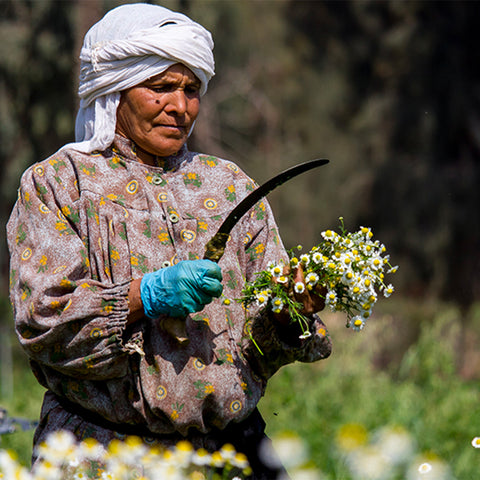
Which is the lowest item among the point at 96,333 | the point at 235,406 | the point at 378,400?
the point at 378,400

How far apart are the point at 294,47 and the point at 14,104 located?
1006 cm

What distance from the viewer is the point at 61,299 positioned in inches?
88.0

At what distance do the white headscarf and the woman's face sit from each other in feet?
0.09

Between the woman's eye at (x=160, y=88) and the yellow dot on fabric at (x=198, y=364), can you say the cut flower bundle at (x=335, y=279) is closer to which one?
the yellow dot on fabric at (x=198, y=364)

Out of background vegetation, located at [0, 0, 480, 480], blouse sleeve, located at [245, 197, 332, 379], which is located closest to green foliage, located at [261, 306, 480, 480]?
background vegetation, located at [0, 0, 480, 480]

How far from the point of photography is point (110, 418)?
2.37 m

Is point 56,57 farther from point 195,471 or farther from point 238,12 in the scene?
point 238,12

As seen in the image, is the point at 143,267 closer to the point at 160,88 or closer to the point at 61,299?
the point at 61,299

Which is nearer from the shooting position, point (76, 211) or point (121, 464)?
point (121, 464)

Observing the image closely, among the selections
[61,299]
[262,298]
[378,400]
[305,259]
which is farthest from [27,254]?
[378,400]

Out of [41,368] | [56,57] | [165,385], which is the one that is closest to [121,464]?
[165,385]

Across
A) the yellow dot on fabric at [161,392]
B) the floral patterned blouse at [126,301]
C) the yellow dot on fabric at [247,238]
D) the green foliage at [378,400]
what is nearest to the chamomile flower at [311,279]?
the floral patterned blouse at [126,301]

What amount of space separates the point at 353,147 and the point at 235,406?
16.4 meters

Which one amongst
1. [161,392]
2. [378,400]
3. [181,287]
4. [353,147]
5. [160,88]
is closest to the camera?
[181,287]
